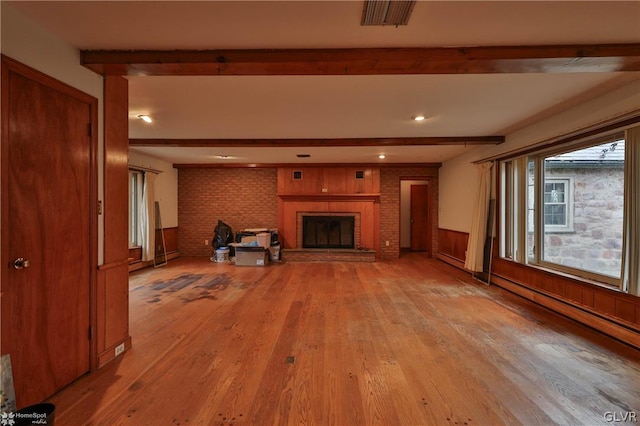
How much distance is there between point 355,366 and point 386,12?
239 cm

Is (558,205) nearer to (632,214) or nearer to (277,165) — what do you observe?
(632,214)

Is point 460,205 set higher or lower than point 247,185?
lower

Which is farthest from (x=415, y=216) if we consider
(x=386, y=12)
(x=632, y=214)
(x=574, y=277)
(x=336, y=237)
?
(x=386, y=12)

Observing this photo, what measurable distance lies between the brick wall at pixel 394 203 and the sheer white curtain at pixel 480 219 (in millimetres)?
2284

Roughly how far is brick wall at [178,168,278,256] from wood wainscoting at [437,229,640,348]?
516cm

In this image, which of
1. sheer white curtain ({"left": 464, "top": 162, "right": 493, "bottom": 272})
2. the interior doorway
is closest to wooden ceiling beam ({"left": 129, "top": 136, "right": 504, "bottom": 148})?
sheer white curtain ({"left": 464, "top": 162, "right": 493, "bottom": 272})

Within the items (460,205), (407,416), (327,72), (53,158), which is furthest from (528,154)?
(53,158)

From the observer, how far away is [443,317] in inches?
132

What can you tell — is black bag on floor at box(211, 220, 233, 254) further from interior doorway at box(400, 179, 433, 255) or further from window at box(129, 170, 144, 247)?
interior doorway at box(400, 179, 433, 255)

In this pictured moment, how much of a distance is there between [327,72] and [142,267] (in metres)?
5.66

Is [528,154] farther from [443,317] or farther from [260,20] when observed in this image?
[260,20]

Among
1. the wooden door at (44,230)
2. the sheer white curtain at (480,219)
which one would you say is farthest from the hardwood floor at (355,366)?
the sheer white curtain at (480,219)

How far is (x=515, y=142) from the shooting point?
14.1 ft

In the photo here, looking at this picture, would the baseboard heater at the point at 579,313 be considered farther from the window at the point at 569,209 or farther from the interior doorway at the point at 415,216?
the interior doorway at the point at 415,216
